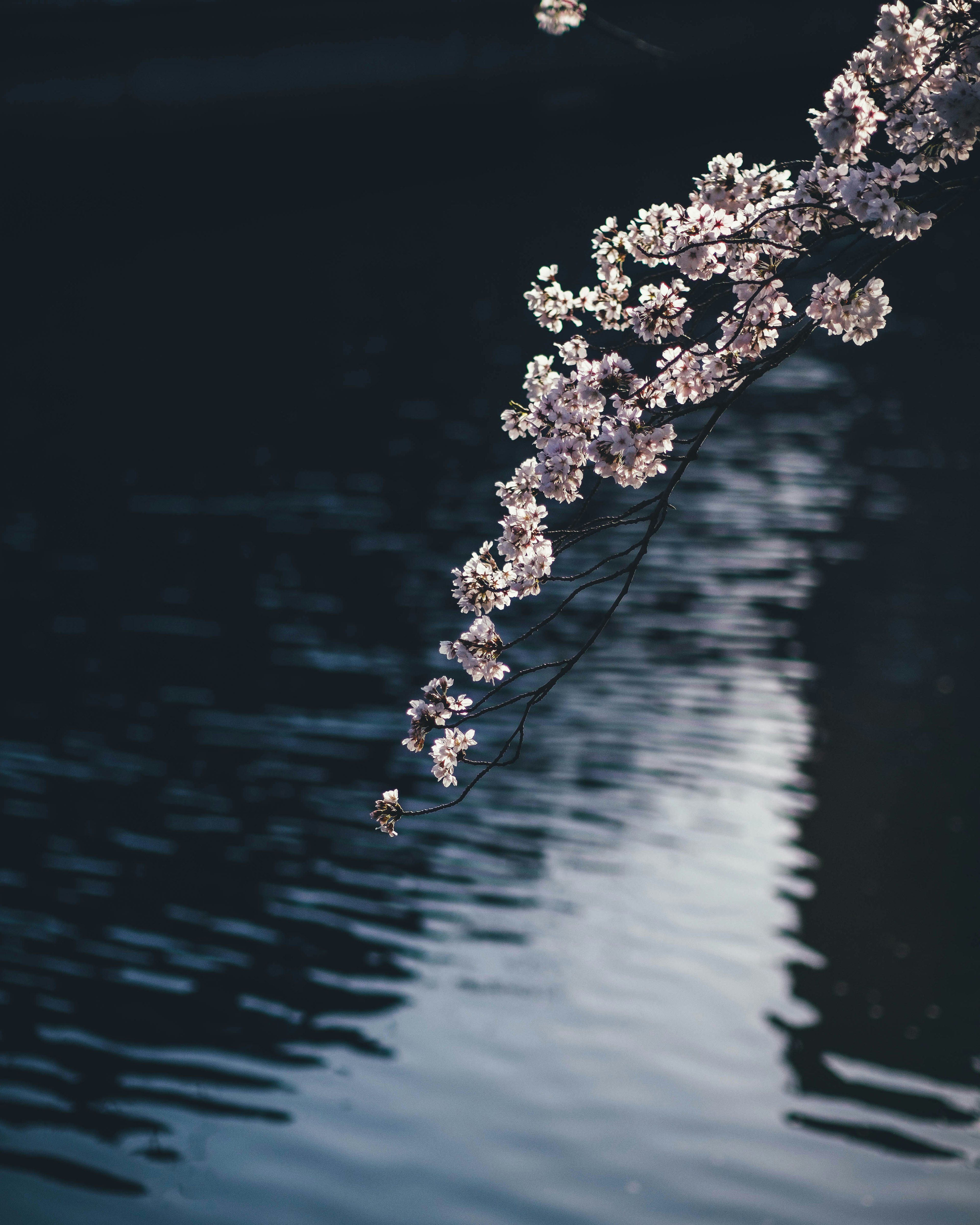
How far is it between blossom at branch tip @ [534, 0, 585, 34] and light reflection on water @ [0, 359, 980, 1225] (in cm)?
700

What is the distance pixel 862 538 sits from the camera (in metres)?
20.8

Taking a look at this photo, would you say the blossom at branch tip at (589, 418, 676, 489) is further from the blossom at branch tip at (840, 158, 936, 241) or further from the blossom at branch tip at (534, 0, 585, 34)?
the blossom at branch tip at (534, 0, 585, 34)

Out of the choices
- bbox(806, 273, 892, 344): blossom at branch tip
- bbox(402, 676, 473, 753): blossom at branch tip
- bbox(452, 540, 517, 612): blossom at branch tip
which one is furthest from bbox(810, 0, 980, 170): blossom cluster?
bbox(402, 676, 473, 753): blossom at branch tip

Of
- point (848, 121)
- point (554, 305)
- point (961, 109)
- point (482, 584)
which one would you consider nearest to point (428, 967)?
point (482, 584)

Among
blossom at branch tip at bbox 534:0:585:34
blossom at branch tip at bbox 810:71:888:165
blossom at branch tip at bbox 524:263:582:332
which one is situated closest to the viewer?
blossom at branch tip at bbox 810:71:888:165

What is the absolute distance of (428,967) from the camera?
1112 cm

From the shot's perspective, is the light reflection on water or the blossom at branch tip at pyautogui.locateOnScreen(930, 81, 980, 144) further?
the light reflection on water

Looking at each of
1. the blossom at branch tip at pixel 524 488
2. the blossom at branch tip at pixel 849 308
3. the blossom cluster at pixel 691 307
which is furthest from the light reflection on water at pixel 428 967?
the blossom at branch tip at pixel 849 308

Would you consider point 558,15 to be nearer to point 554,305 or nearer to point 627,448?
point 554,305

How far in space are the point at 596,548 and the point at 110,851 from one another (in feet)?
33.5

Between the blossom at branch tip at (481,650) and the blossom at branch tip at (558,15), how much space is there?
336 cm

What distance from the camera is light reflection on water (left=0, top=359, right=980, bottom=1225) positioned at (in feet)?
29.7

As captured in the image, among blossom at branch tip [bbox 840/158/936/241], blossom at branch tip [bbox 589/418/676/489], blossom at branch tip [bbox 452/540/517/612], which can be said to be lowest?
blossom at branch tip [bbox 452/540/517/612]

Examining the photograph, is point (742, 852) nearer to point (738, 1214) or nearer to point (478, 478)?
point (738, 1214)
